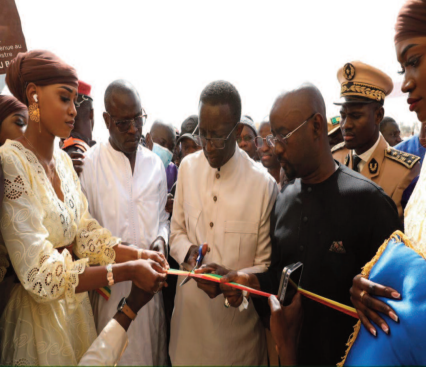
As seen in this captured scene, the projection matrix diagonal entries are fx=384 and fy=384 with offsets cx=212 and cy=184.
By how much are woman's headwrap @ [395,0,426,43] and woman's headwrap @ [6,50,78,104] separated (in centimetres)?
203

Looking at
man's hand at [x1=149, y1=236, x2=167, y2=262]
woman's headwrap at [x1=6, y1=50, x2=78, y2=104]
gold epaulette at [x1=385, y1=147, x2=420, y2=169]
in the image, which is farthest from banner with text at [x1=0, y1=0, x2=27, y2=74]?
gold epaulette at [x1=385, y1=147, x2=420, y2=169]

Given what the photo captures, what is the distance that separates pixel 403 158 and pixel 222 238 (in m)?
1.97

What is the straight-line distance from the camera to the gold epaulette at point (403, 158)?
357cm

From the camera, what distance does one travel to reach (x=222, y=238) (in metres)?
3.06

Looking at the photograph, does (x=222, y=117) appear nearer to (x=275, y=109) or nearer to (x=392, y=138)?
(x=275, y=109)

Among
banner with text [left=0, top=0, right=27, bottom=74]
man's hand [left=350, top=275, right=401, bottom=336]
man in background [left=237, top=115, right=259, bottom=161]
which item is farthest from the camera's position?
man in background [left=237, top=115, right=259, bottom=161]

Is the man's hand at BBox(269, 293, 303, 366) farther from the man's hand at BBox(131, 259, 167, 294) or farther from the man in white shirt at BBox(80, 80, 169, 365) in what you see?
the man in white shirt at BBox(80, 80, 169, 365)

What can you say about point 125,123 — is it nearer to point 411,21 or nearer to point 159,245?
point 159,245

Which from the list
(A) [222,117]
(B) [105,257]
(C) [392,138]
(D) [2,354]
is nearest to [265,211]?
(A) [222,117]

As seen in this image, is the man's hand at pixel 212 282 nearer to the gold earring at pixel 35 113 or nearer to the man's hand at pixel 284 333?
the man's hand at pixel 284 333

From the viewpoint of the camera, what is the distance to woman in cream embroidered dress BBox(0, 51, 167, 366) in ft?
7.30

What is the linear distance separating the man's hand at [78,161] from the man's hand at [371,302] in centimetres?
262

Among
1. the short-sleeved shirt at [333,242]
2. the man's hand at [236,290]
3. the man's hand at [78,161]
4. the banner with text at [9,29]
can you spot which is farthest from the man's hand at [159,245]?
the banner with text at [9,29]

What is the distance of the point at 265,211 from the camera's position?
3070 mm
